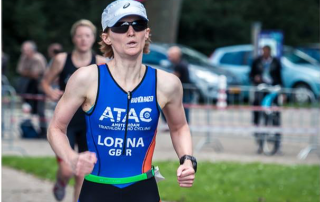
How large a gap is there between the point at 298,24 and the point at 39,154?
2657 centimetres

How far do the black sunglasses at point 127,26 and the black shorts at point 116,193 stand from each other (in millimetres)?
848

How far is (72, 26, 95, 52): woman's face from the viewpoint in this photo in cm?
767

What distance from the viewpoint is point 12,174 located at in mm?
10805

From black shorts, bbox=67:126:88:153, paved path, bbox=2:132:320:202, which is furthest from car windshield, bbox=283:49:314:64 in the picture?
black shorts, bbox=67:126:88:153

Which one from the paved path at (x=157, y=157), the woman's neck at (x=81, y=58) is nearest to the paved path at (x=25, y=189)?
the paved path at (x=157, y=157)

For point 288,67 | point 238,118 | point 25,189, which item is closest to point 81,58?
point 25,189

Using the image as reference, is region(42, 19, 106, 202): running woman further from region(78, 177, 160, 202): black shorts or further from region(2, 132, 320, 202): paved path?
region(78, 177, 160, 202): black shorts

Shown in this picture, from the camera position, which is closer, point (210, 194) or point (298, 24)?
point (210, 194)

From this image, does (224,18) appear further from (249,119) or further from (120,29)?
(120,29)

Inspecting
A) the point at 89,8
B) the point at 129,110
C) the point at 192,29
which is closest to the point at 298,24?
the point at 192,29

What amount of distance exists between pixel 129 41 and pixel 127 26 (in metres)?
0.08

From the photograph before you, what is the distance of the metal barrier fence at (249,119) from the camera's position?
548 inches

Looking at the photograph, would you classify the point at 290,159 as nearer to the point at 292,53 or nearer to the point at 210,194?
the point at 210,194

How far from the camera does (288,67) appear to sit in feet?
80.1
